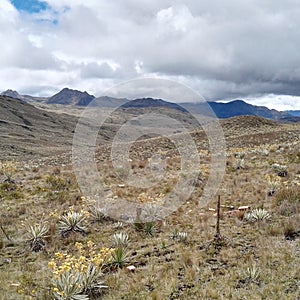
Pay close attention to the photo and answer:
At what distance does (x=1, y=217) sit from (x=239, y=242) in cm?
729

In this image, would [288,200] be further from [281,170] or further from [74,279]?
[74,279]

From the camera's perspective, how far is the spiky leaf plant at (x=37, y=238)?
8428mm

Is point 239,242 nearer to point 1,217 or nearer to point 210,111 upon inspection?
point 210,111

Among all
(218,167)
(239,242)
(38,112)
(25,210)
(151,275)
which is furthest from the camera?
(38,112)

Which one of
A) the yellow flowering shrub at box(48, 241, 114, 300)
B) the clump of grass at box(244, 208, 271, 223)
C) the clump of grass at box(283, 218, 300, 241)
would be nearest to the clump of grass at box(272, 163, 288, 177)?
the clump of grass at box(244, 208, 271, 223)

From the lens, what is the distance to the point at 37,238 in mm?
8633

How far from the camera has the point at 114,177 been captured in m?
17.5

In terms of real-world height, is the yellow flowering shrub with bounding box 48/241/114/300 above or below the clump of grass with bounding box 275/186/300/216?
below

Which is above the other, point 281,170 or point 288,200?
point 281,170

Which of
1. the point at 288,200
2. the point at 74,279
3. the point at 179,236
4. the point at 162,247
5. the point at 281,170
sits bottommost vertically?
the point at 162,247

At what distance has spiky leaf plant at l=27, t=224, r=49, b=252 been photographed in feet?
27.7

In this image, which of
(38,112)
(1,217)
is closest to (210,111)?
(1,217)

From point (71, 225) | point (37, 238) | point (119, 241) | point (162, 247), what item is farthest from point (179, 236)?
point (37, 238)

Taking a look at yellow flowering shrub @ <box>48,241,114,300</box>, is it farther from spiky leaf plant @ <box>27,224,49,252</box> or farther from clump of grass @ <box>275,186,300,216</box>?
clump of grass @ <box>275,186,300,216</box>
